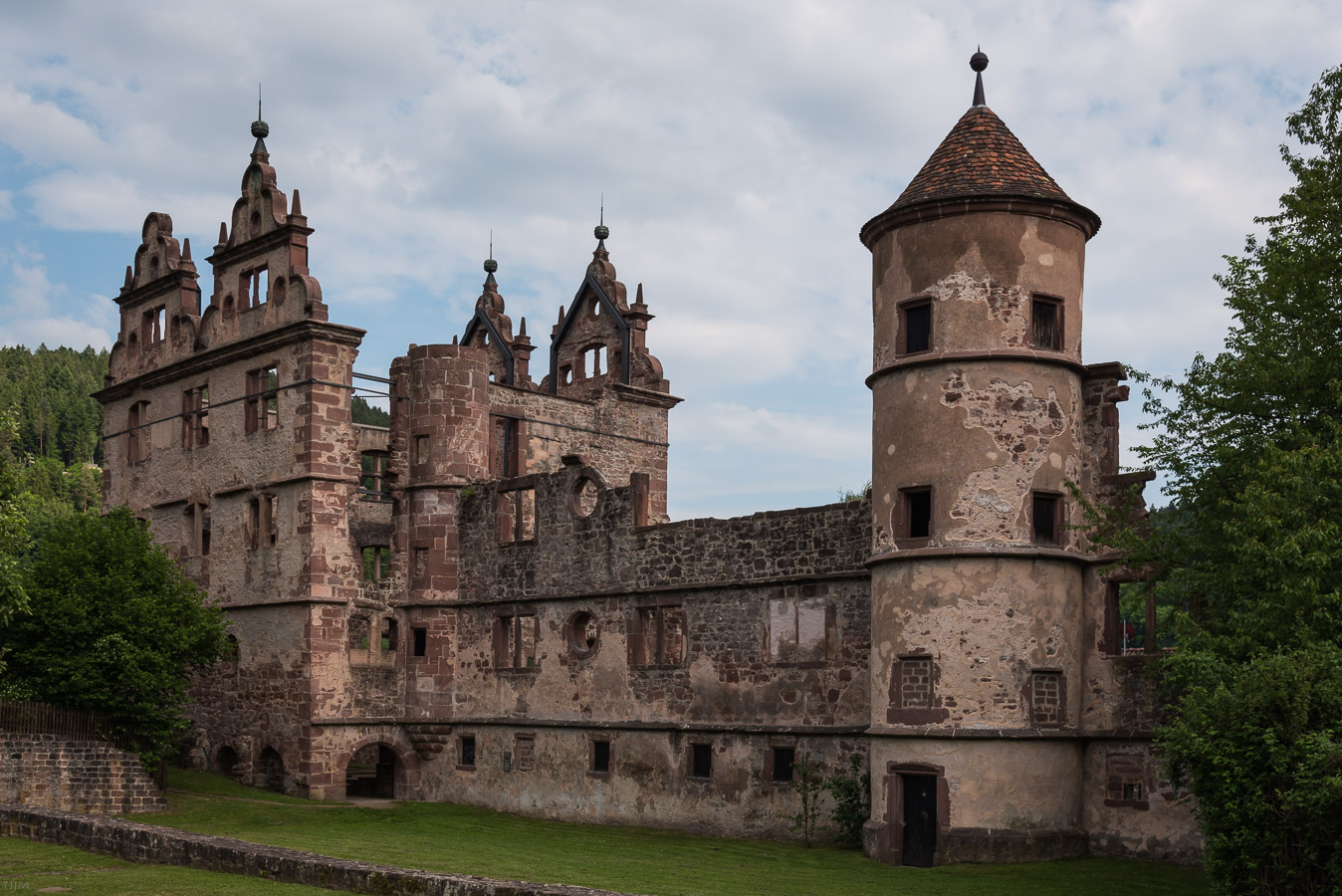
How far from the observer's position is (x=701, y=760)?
93.1 feet

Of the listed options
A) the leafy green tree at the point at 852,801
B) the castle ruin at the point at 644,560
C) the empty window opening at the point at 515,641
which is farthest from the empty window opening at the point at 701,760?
the empty window opening at the point at 515,641

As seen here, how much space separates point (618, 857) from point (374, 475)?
16313mm

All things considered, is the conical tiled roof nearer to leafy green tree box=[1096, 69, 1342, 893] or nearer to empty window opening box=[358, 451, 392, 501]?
leafy green tree box=[1096, 69, 1342, 893]

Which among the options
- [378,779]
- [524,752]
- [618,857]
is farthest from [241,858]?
[378,779]

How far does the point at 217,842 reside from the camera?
19.0 metres

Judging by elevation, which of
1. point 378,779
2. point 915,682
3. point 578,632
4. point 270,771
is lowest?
point 378,779

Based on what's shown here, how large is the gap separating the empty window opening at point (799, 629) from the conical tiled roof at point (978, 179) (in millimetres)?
6349

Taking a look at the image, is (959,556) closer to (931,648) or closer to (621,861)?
(931,648)

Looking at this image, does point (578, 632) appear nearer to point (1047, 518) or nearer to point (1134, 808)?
point (1047, 518)

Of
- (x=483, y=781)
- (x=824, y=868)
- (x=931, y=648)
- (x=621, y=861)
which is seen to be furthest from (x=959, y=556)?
(x=483, y=781)

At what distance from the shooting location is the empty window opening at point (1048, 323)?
23.5 metres

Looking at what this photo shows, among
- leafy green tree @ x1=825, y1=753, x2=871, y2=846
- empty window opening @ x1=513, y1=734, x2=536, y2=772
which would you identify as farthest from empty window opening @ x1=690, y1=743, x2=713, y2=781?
empty window opening @ x1=513, y1=734, x2=536, y2=772

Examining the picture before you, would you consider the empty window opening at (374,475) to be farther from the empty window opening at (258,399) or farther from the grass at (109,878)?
the grass at (109,878)

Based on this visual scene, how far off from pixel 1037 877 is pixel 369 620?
1797 centimetres
